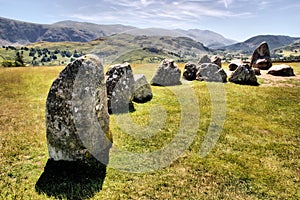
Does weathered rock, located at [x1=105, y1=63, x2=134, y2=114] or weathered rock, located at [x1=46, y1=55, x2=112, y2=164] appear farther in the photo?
weathered rock, located at [x1=105, y1=63, x2=134, y2=114]

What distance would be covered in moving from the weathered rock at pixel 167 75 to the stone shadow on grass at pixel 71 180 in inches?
725

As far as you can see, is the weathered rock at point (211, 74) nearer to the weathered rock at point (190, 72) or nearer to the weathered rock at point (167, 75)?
the weathered rock at point (190, 72)

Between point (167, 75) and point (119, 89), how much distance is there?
11.3 meters

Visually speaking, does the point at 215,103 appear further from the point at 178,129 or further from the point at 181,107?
the point at 178,129

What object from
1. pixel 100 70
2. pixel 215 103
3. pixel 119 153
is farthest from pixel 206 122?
pixel 100 70

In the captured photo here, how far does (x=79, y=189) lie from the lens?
779cm

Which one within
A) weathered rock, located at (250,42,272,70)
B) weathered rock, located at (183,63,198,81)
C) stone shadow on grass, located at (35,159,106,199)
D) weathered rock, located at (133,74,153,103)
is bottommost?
stone shadow on grass, located at (35,159,106,199)

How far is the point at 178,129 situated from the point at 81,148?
19.5 ft

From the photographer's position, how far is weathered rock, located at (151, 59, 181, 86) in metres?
26.8

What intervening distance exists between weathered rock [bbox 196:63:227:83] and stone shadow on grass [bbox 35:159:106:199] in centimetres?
2100

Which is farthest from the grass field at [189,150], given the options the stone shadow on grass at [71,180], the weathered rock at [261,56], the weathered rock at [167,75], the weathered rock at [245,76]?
the weathered rock at [261,56]

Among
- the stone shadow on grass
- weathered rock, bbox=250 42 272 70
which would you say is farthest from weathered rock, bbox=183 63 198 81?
the stone shadow on grass

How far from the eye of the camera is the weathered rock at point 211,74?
89.4ft

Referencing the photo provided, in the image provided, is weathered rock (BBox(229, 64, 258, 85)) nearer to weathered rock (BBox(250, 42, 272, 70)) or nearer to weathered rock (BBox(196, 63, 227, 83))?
weathered rock (BBox(196, 63, 227, 83))
